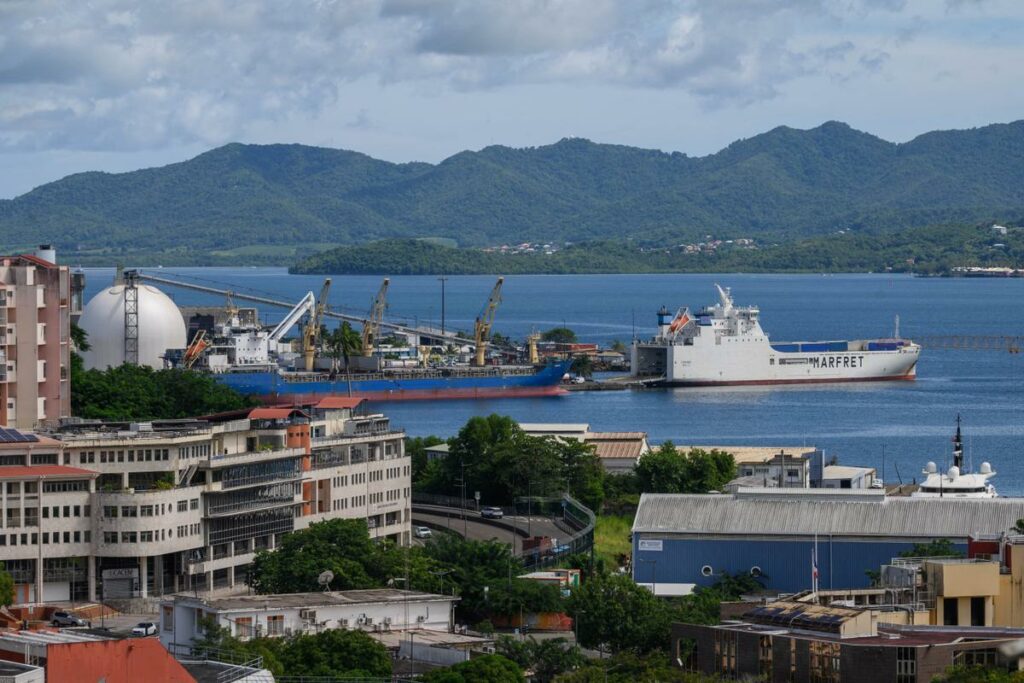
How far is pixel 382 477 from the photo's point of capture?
155ft

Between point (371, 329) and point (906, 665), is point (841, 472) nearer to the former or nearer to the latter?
point (906, 665)

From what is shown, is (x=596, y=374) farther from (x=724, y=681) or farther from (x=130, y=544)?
(x=724, y=681)

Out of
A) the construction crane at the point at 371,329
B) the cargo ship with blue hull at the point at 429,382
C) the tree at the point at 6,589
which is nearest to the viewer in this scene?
the tree at the point at 6,589

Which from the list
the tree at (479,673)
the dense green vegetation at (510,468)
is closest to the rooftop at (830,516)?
the tree at (479,673)

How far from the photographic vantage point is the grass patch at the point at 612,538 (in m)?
43.5

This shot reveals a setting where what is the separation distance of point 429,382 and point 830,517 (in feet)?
234

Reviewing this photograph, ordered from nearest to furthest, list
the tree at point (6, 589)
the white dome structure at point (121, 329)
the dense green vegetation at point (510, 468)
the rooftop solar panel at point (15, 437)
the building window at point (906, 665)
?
1. the building window at point (906, 665)
2. the tree at point (6, 589)
3. the rooftop solar panel at point (15, 437)
4. the dense green vegetation at point (510, 468)
5. the white dome structure at point (121, 329)

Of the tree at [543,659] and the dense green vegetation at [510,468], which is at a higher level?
the dense green vegetation at [510,468]

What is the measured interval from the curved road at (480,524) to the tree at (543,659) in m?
14.2

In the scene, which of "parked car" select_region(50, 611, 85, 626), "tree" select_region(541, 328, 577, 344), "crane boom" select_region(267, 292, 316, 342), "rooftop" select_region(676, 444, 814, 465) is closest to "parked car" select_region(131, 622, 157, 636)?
"parked car" select_region(50, 611, 85, 626)

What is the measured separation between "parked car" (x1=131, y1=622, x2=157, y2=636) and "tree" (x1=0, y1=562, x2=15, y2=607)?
7.23ft

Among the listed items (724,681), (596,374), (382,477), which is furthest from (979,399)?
(724,681)

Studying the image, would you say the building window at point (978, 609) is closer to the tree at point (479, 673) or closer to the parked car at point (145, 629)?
→ the tree at point (479, 673)

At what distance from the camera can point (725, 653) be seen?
26.0 meters
